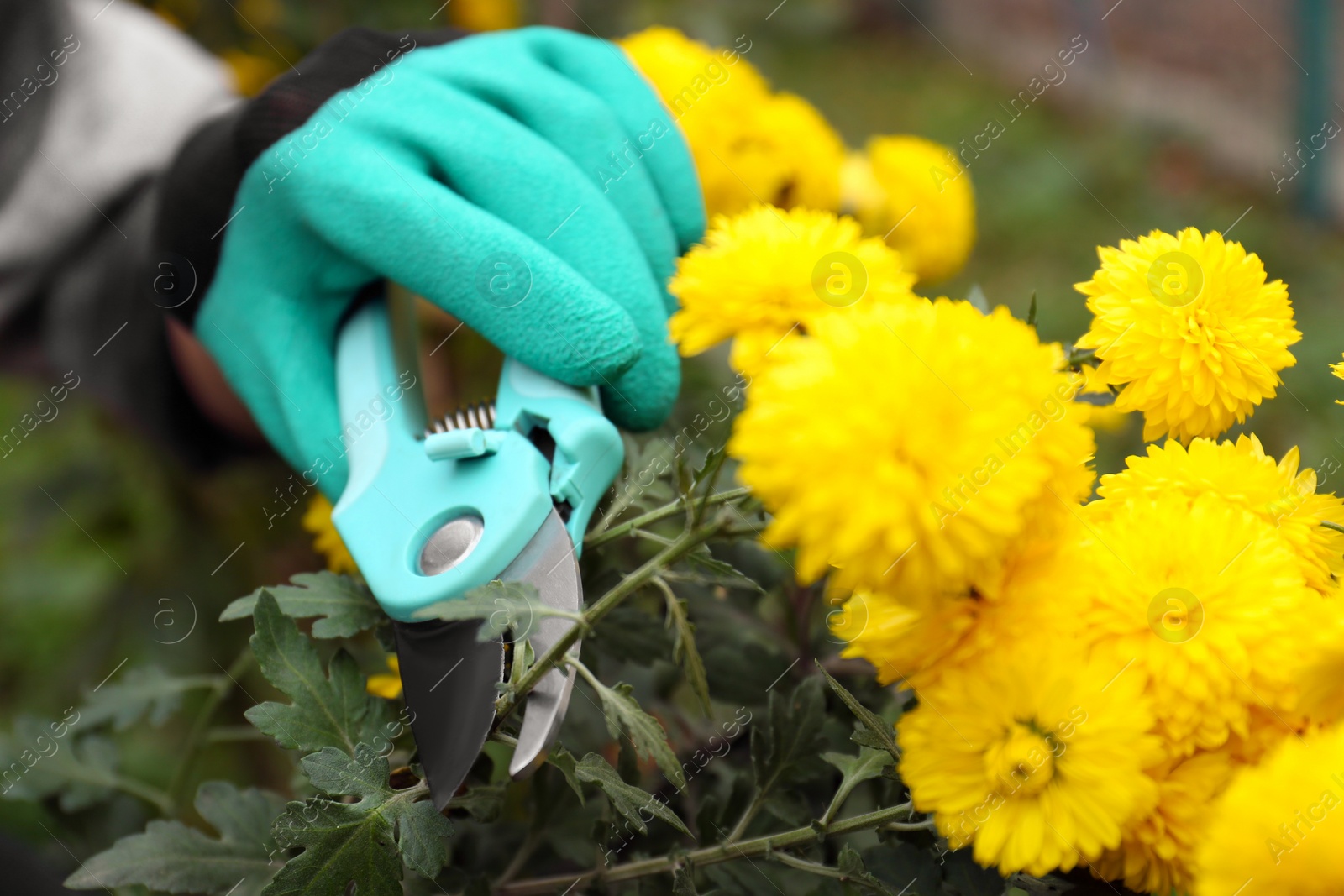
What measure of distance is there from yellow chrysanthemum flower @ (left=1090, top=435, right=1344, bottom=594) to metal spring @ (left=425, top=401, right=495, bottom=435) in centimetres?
38

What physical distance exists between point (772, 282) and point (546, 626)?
0.24 metres

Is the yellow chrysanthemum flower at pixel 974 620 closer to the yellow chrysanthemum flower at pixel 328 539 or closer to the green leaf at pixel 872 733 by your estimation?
the green leaf at pixel 872 733

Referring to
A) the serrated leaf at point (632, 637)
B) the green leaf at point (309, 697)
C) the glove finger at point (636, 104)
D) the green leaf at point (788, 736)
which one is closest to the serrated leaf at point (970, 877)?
the green leaf at point (788, 736)

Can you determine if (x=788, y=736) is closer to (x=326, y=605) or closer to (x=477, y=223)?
(x=326, y=605)

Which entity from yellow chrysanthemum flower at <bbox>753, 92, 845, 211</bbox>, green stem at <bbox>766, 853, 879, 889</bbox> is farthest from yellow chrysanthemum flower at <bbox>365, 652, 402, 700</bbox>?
yellow chrysanthemum flower at <bbox>753, 92, 845, 211</bbox>

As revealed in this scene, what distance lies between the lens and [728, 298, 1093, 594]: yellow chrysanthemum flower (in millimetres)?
403

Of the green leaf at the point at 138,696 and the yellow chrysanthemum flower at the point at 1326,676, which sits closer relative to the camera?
the yellow chrysanthemum flower at the point at 1326,676

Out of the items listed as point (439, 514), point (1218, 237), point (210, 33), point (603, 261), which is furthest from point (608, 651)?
point (210, 33)

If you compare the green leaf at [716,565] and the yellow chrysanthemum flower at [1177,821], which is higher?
the green leaf at [716,565]

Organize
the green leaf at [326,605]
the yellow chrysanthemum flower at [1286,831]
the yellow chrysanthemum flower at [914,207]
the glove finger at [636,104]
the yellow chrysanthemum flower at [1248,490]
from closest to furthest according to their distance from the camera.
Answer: the yellow chrysanthemum flower at [1286,831] < the yellow chrysanthemum flower at [1248,490] < the green leaf at [326,605] < the glove finger at [636,104] < the yellow chrysanthemum flower at [914,207]

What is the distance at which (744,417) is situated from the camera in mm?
433

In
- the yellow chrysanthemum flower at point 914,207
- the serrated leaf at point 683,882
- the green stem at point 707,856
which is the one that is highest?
the serrated leaf at point 683,882

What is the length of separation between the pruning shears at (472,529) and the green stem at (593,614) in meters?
0.01

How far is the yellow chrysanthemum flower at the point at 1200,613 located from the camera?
45 cm
